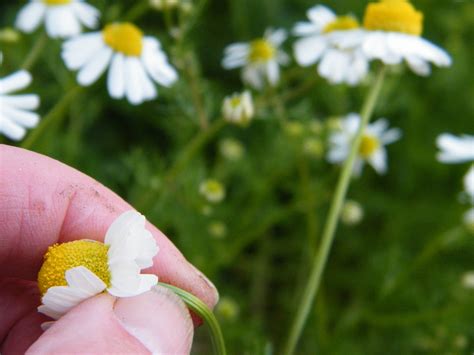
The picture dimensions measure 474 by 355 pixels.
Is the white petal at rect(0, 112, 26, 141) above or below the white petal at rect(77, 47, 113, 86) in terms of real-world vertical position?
below

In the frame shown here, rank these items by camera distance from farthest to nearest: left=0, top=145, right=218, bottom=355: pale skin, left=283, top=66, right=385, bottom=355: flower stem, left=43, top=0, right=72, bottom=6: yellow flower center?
left=43, top=0, right=72, bottom=6: yellow flower center, left=283, top=66, right=385, bottom=355: flower stem, left=0, top=145, right=218, bottom=355: pale skin

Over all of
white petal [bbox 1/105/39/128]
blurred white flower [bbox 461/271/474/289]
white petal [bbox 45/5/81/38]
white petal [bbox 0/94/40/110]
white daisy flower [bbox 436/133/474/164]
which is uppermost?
white petal [bbox 45/5/81/38]

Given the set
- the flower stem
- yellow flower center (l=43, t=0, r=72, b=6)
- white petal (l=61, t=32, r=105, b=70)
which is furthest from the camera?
yellow flower center (l=43, t=0, r=72, b=6)

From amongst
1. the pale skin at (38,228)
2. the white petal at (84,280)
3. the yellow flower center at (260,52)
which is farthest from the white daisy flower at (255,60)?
the white petal at (84,280)

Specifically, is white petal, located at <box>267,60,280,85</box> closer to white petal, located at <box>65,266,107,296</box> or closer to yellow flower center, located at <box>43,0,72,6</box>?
yellow flower center, located at <box>43,0,72,6</box>

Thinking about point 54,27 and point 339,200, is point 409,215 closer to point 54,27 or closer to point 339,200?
point 339,200

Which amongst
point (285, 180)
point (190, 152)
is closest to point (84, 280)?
point (190, 152)

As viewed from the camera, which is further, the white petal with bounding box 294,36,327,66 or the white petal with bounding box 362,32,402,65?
the white petal with bounding box 294,36,327,66

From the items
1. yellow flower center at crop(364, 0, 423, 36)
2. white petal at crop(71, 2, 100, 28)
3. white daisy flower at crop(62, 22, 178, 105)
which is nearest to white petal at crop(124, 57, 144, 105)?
white daisy flower at crop(62, 22, 178, 105)
